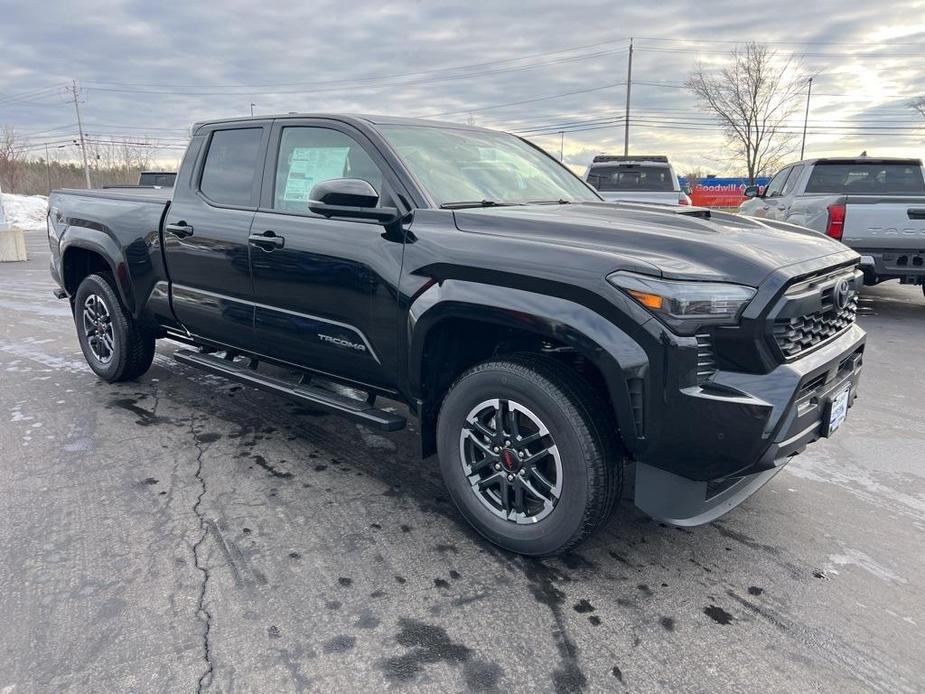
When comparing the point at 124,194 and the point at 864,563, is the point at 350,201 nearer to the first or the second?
the point at 864,563

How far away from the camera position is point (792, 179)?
9836 millimetres

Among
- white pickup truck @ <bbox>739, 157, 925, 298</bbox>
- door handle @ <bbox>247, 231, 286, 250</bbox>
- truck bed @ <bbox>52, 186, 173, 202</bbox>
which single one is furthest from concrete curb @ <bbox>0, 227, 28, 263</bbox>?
white pickup truck @ <bbox>739, 157, 925, 298</bbox>

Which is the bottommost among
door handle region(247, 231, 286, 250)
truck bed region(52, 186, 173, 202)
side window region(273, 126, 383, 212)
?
door handle region(247, 231, 286, 250)

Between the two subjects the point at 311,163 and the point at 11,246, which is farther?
the point at 11,246

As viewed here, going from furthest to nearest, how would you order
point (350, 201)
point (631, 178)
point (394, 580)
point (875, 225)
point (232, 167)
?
point (631, 178)
point (875, 225)
point (232, 167)
point (350, 201)
point (394, 580)

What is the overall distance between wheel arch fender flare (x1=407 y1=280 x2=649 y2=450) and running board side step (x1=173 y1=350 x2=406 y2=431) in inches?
12.6

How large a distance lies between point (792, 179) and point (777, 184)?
Result: 0.93 m

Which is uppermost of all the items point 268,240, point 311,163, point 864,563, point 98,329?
point 311,163

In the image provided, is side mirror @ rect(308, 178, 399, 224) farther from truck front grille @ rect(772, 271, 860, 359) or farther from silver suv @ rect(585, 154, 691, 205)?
silver suv @ rect(585, 154, 691, 205)

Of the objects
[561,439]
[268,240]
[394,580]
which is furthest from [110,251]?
[561,439]

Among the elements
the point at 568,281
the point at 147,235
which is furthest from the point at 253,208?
the point at 568,281

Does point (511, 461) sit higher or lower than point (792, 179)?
lower

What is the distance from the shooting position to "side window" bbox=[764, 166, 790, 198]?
407 inches

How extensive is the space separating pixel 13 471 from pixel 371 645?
8.57 feet
